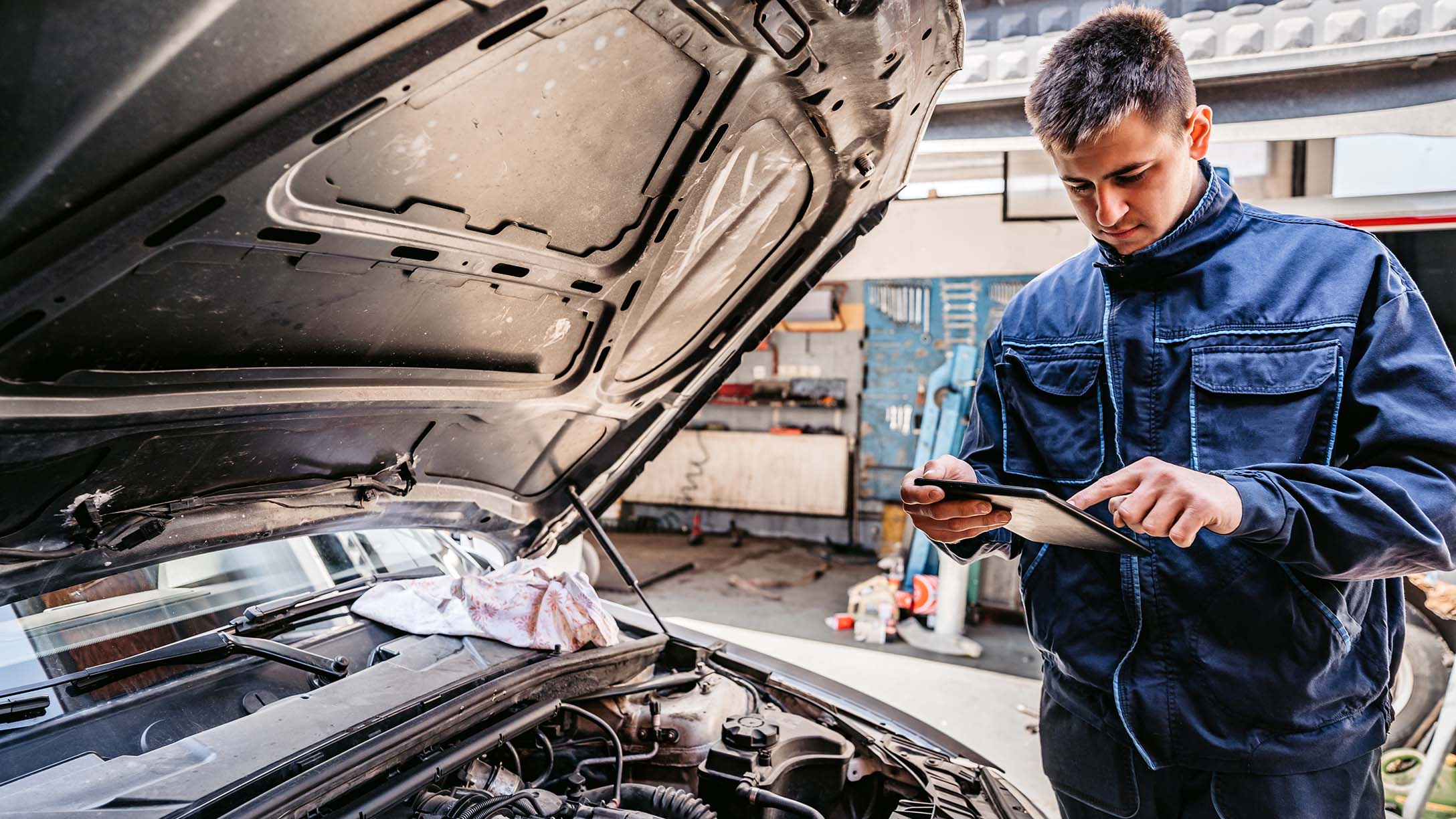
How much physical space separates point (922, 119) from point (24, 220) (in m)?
1.25

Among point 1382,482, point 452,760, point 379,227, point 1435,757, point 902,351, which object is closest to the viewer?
point 1382,482

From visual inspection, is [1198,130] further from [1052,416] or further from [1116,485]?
[1116,485]

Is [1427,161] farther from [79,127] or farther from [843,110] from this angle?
[79,127]

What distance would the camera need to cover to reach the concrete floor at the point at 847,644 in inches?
144

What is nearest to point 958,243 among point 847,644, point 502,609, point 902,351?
point 902,351

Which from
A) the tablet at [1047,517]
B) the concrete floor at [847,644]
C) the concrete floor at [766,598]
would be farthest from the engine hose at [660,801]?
the concrete floor at [766,598]

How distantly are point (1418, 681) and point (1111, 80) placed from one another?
3.02 meters

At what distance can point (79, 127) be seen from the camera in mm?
720

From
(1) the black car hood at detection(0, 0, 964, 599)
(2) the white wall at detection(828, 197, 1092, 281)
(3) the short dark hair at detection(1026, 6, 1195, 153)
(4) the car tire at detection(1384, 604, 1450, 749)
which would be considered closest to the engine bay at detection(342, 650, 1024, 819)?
(1) the black car hood at detection(0, 0, 964, 599)

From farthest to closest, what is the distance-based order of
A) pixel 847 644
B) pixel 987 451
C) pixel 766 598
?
pixel 766 598, pixel 847 644, pixel 987 451

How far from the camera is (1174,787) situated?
3.79 ft

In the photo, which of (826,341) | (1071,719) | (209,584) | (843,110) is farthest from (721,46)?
(826,341)

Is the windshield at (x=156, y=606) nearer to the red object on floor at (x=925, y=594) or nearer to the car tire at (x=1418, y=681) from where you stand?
the car tire at (x=1418, y=681)

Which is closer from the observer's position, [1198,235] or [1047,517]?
[1047,517]
